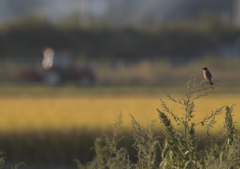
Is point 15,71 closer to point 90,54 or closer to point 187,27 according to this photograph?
point 90,54

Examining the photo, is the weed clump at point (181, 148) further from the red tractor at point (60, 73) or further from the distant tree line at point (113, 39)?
the distant tree line at point (113, 39)

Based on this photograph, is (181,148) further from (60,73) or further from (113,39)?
(113,39)

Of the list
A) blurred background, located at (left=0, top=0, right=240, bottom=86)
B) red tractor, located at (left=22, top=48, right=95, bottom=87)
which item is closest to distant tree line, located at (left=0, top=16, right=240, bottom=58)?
blurred background, located at (left=0, top=0, right=240, bottom=86)

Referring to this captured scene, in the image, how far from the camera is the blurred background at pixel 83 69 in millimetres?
15070

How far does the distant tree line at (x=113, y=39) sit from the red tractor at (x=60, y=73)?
14475mm

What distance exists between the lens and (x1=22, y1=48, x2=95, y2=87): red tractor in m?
40.9

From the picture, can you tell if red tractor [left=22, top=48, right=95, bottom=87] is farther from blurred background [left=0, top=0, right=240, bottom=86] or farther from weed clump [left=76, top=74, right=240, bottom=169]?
weed clump [left=76, top=74, right=240, bottom=169]

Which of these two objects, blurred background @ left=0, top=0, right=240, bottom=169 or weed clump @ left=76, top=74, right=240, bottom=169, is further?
blurred background @ left=0, top=0, right=240, bottom=169

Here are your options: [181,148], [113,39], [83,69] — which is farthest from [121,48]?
[181,148]

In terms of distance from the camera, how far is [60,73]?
41.1 metres

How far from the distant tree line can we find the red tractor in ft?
47.5

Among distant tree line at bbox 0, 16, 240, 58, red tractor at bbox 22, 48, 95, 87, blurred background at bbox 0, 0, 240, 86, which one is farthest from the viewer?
distant tree line at bbox 0, 16, 240, 58

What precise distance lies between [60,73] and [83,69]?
4.28ft

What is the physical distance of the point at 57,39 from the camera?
62.0 m
